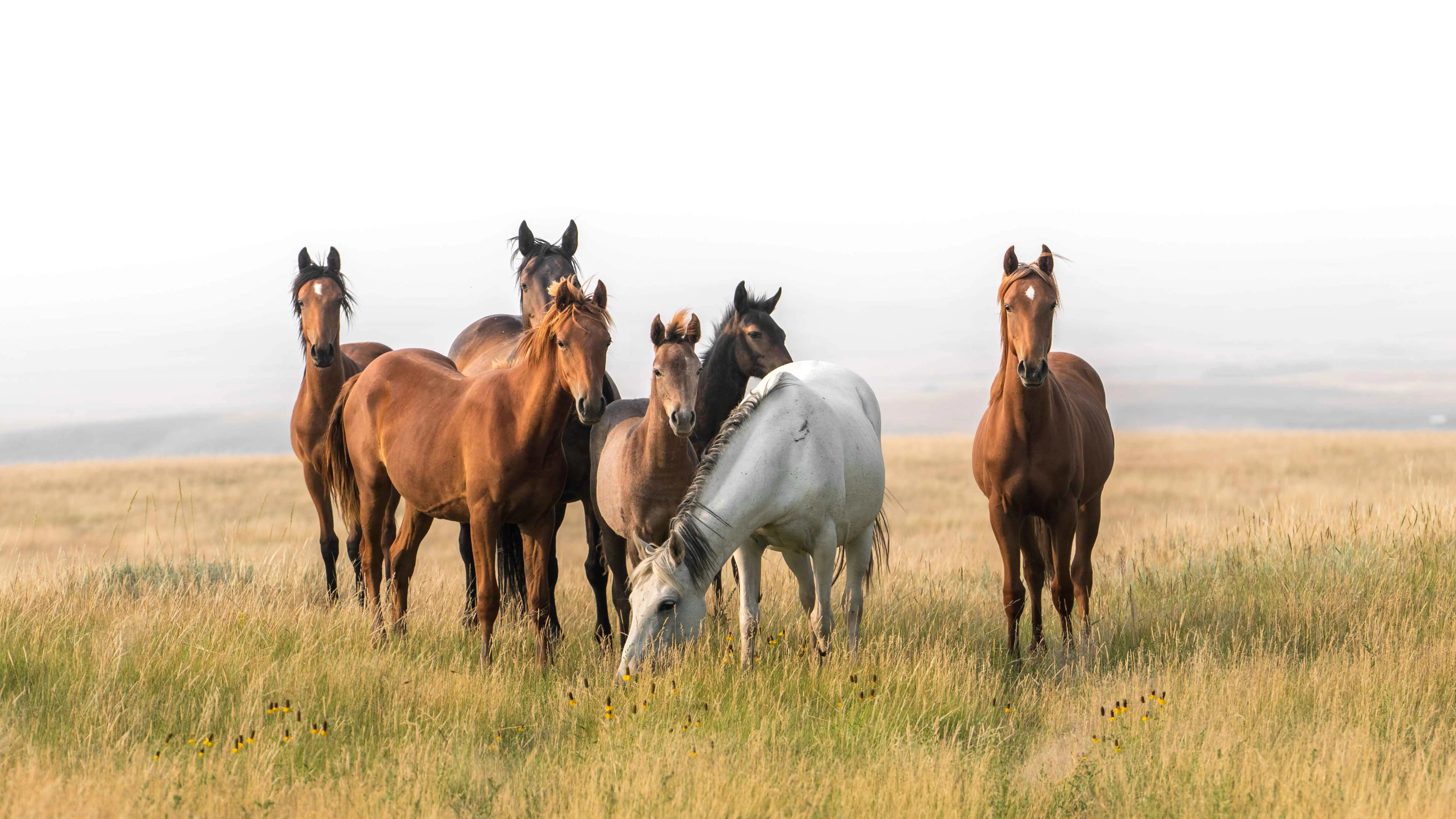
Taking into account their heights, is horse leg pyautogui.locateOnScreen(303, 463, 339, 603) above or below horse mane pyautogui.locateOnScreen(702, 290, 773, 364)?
below

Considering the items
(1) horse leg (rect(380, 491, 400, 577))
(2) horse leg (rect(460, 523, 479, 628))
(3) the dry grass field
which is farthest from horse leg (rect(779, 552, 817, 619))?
(1) horse leg (rect(380, 491, 400, 577))

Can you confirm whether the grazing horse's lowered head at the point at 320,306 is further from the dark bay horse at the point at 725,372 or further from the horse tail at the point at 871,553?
the horse tail at the point at 871,553

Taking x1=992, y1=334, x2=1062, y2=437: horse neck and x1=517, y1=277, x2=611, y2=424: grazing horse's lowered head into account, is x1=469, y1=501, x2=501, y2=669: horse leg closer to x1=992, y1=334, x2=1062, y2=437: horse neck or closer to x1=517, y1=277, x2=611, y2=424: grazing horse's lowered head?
x1=517, y1=277, x2=611, y2=424: grazing horse's lowered head

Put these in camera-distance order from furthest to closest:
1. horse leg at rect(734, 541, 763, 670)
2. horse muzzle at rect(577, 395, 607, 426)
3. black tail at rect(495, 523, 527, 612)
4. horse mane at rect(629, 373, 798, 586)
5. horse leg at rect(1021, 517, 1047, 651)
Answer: black tail at rect(495, 523, 527, 612)
horse leg at rect(1021, 517, 1047, 651)
horse leg at rect(734, 541, 763, 670)
horse muzzle at rect(577, 395, 607, 426)
horse mane at rect(629, 373, 798, 586)

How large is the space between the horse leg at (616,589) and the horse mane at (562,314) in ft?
4.43

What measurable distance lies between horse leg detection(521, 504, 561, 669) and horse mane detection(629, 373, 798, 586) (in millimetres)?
976

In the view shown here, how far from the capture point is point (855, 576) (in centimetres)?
681

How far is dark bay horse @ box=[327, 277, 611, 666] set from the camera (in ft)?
20.5

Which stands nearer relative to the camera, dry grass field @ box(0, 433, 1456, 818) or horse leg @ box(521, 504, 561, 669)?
dry grass field @ box(0, 433, 1456, 818)

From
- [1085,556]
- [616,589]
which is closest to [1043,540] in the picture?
[1085,556]

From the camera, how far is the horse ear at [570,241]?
29.6 ft

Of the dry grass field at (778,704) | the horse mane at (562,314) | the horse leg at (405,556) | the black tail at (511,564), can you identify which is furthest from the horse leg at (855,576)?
the horse leg at (405,556)

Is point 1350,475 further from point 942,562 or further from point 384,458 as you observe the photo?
point 384,458

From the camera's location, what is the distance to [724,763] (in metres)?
4.64
